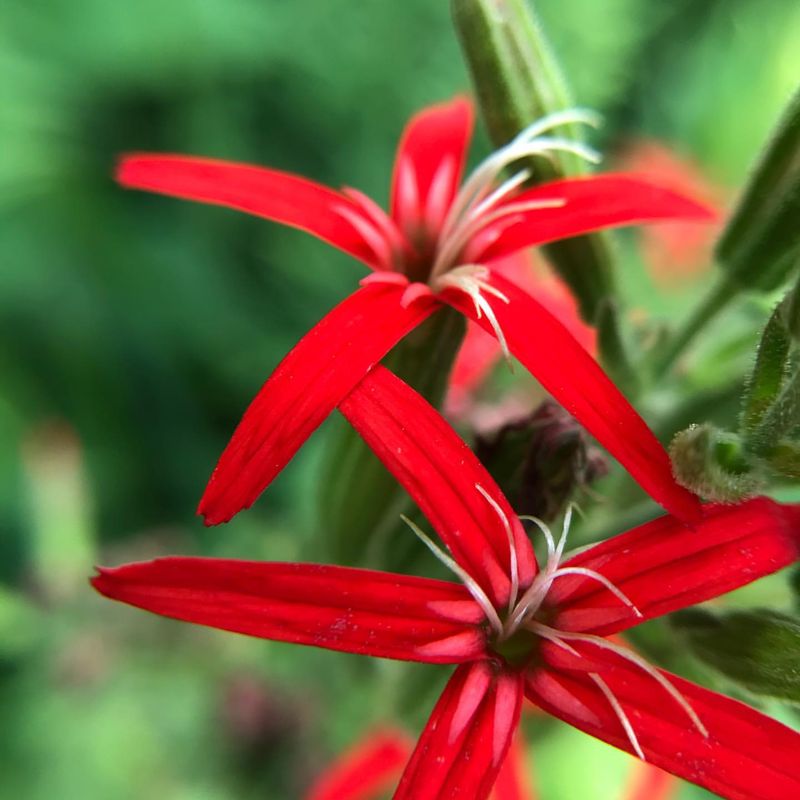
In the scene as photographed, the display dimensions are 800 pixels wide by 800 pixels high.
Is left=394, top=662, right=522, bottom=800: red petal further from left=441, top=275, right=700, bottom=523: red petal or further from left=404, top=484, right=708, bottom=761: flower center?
left=441, top=275, right=700, bottom=523: red petal

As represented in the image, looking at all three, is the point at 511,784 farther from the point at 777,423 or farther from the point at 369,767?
the point at 777,423

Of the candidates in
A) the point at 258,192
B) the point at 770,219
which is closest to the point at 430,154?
the point at 258,192

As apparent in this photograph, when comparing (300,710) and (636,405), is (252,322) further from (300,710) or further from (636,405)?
→ (636,405)

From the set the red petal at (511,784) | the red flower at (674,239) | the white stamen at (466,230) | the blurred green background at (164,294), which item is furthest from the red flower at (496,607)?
the red flower at (674,239)

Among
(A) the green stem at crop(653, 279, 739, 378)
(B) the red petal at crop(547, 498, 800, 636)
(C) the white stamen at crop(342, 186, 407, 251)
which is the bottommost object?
(A) the green stem at crop(653, 279, 739, 378)

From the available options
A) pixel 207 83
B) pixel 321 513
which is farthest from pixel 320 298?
pixel 321 513

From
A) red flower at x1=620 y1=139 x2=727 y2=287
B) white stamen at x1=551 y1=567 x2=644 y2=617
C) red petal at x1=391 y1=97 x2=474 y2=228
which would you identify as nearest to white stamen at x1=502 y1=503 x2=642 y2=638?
white stamen at x1=551 y1=567 x2=644 y2=617
